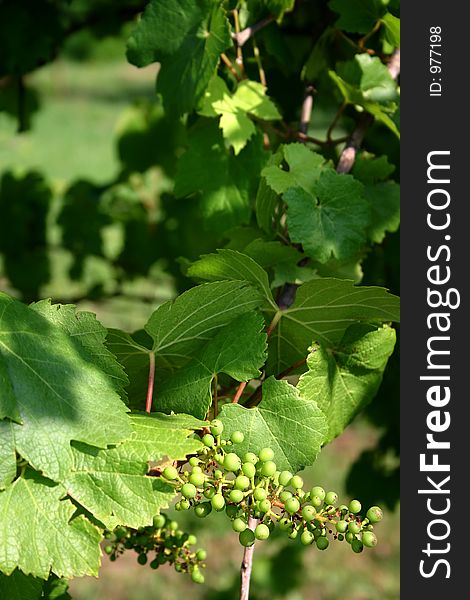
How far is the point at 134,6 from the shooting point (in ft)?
8.28

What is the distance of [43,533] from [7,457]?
83 mm

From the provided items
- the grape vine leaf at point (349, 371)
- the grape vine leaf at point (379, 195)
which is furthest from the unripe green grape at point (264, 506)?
the grape vine leaf at point (379, 195)

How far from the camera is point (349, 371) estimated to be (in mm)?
1169

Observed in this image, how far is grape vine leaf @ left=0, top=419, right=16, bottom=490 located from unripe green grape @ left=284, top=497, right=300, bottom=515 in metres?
0.27

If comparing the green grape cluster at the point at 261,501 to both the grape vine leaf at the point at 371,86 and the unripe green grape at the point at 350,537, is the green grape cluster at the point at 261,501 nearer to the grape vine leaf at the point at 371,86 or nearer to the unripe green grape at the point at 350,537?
the unripe green grape at the point at 350,537

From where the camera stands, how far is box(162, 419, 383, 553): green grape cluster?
0.88m

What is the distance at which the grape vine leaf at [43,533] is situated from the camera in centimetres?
83

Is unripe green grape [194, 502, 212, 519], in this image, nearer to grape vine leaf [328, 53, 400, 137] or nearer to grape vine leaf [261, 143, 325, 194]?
grape vine leaf [261, 143, 325, 194]

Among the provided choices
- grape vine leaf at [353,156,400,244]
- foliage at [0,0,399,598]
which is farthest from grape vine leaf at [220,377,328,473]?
grape vine leaf at [353,156,400,244]

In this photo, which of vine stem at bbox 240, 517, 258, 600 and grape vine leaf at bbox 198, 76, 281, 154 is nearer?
vine stem at bbox 240, 517, 258, 600

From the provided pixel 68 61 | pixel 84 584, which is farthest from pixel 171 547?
pixel 68 61

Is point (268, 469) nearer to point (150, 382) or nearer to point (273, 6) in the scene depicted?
point (150, 382)

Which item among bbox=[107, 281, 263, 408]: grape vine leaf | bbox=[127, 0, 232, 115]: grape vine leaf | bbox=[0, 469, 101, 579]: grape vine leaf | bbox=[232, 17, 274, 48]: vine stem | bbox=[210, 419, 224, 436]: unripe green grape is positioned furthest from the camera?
bbox=[232, 17, 274, 48]: vine stem

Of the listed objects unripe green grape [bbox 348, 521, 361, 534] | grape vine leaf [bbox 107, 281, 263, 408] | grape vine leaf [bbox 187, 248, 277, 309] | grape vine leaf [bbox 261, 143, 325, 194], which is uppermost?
grape vine leaf [bbox 261, 143, 325, 194]
